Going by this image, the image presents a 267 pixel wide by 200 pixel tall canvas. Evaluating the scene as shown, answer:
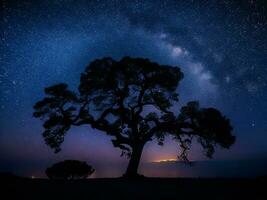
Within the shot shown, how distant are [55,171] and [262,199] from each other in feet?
83.6

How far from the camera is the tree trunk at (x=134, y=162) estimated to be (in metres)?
21.9

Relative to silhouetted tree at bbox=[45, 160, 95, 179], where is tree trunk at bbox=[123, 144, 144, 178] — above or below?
above

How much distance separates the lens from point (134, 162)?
22344 mm

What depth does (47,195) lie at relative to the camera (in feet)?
37.4

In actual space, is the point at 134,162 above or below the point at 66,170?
above

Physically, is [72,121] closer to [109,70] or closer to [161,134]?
[109,70]

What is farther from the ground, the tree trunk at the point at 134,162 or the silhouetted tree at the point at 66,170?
the tree trunk at the point at 134,162

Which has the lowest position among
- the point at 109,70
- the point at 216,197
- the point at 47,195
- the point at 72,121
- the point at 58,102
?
the point at 47,195

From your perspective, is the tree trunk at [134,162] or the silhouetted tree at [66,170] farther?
the silhouetted tree at [66,170]

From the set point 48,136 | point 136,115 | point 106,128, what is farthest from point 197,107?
point 48,136

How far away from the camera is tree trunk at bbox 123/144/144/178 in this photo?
71.7 ft

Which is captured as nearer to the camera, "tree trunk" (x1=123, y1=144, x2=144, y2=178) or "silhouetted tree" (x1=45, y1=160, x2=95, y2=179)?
"tree trunk" (x1=123, y1=144, x2=144, y2=178)

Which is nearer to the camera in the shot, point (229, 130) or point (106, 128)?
point (229, 130)

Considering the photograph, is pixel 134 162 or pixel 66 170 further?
pixel 66 170
